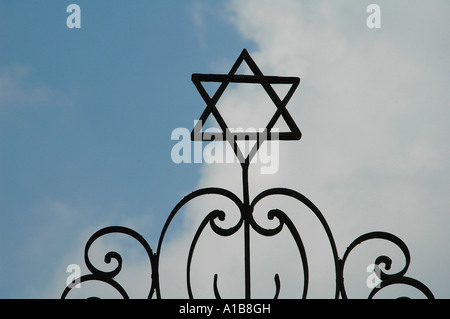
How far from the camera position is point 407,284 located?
435 centimetres

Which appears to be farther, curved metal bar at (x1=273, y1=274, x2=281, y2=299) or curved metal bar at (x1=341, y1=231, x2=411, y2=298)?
curved metal bar at (x1=341, y1=231, x2=411, y2=298)

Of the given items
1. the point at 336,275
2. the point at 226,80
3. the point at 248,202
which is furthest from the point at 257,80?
the point at 336,275

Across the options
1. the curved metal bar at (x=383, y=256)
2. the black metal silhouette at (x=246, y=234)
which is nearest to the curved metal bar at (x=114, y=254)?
the black metal silhouette at (x=246, y=234)

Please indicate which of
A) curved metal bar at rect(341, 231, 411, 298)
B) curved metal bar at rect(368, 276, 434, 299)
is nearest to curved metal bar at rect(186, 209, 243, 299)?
curved metal bar at rect(341, 231, 411, 298)

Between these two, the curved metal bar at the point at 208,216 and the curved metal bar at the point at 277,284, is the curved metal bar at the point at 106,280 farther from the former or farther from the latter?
the curved metal bar at the point at 277,284

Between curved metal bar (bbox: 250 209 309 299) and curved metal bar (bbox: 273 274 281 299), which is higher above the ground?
curved metal bar (bbox: 250 209 309 299)

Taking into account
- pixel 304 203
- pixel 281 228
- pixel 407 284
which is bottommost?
pixel 407 284

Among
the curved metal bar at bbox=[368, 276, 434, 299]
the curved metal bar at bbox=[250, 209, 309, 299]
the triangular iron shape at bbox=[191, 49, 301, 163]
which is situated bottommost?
the curved metal bar at bbox=[368, 276, 434, 299]

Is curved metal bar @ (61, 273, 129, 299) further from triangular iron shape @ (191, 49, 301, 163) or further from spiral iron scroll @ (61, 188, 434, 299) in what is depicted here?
triangular iron shape @ (191, 49, 301, 163)

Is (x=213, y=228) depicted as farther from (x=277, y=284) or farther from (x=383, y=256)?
(x=383, y=256)

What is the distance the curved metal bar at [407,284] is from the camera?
4.29m

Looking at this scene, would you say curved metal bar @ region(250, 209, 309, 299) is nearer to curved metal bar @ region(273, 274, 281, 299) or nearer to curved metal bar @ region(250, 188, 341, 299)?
curved metal bar @ region(250, 188, 341, 299)

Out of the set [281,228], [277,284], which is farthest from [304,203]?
[277,284]

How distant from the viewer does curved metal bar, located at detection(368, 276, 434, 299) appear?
4289 millimetres
